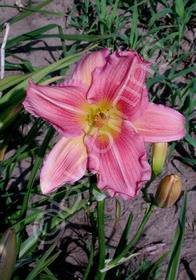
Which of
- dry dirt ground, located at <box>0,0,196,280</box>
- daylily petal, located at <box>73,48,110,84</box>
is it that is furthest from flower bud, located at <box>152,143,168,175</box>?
dry dirt ground, located at <box>0,0,196,280</box>

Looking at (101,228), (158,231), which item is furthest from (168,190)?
(158,231)

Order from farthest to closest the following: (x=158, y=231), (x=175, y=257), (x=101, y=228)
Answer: (x=158, y=231) → (x=101, y=228) → (x=175, y=257)

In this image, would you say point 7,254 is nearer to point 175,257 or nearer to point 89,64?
point 175,257

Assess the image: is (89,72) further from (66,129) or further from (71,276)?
(71,276)

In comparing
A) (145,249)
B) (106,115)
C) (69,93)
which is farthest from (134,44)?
(145,249)

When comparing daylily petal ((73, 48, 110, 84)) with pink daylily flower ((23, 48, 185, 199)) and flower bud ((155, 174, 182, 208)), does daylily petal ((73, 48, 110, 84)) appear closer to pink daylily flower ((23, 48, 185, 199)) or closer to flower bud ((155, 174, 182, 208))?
pink daylily flower ((23, 48, 185, 199))
